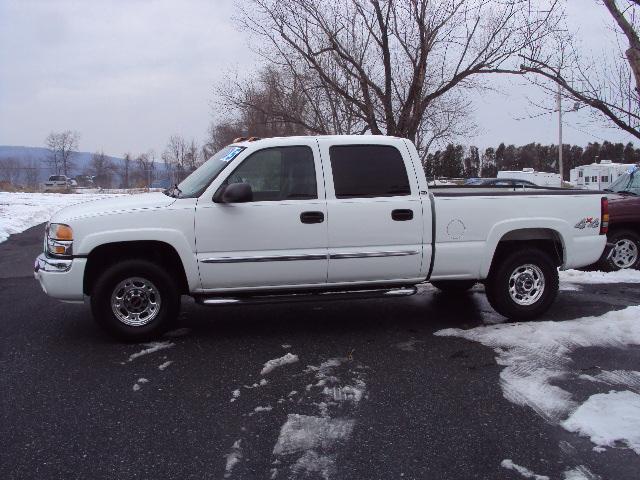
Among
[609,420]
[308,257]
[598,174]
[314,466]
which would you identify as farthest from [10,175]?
[609,420]

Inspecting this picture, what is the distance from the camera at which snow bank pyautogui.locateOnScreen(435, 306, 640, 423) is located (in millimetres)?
4246

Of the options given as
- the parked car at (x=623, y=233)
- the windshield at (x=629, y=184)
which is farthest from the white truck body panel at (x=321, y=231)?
the windshield at (x=629, y=184)

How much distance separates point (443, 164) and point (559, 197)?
Answer: 3847cm

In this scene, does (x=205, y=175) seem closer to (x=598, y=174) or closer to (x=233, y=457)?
(x=233, y=457)

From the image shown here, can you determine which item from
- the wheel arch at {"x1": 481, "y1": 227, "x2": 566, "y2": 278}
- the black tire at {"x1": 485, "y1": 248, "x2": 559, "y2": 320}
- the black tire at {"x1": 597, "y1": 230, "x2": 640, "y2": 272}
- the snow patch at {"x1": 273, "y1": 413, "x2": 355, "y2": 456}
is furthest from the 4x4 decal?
the snow patch at {"x1": 273, "y1": 413, "x2": 355, "y2": 456}

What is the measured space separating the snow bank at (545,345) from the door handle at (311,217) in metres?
1.68

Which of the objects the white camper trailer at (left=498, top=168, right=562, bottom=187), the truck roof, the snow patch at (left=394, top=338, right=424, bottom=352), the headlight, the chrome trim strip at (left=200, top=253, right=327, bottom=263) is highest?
the white camper trailer at (left=498, top=168, right=562, bottom=187)

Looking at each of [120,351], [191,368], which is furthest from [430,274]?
[120,351]

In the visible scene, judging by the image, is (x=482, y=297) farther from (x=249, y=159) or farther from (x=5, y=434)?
(x=5, y=434)

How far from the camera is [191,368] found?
4.93m

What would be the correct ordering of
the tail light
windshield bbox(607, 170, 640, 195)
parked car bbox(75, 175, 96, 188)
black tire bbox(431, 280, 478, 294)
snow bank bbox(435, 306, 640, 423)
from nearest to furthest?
snow bank bbox(435, 306, 640, 423) < the tail light < black tire bbox(431, 280, 478, 294) < windshield bbox(607, 170, 640, 195) < parked car bbox(75, 175, 96, 188)

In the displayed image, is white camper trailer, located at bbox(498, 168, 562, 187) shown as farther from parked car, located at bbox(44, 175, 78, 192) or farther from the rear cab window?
the rear cab window

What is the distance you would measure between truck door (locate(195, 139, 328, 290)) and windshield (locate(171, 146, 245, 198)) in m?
0.17

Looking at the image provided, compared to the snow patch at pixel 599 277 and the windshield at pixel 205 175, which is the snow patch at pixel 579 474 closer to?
the windshield at pixel 205 175
